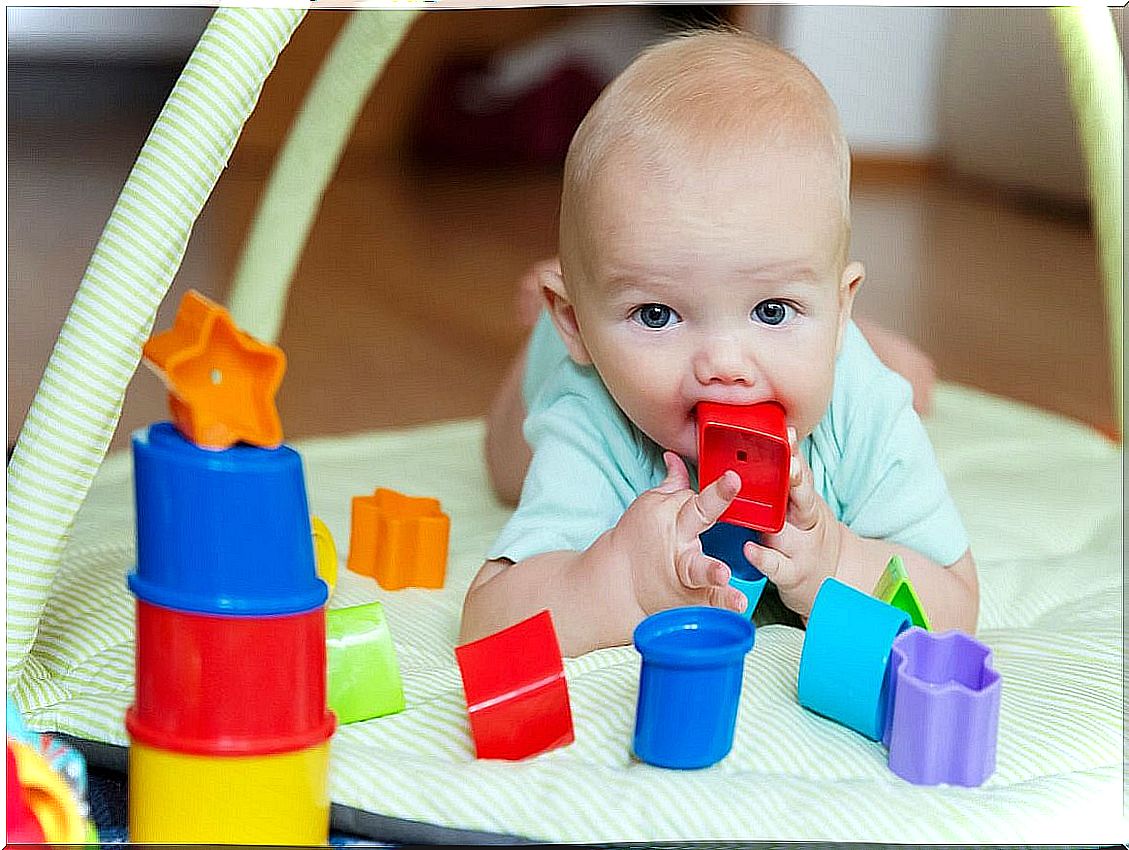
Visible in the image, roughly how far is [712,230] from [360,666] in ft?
0.92

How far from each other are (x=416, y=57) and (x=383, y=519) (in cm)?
263

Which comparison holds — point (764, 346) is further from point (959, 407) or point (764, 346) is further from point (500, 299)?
point (500, 299)

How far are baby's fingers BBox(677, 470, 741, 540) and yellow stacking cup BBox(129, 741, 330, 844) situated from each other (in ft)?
0.79

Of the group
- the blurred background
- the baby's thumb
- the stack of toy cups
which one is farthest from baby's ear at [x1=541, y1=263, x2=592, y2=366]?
the blurred background

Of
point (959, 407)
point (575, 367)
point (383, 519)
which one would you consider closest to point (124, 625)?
point (383, 519)

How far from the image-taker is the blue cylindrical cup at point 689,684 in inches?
25.3

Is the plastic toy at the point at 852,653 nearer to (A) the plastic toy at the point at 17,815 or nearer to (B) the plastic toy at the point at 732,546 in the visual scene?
(B) the plastic toy at the point at 732,546

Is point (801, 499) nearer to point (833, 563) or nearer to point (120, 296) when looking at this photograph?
point (833, 563)

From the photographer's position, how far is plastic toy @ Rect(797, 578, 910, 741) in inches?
27.4

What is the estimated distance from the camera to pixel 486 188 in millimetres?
3172

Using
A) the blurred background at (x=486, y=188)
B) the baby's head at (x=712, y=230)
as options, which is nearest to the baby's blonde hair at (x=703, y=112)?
the baby's head at (x=712, y=230)

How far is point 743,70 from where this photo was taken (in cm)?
79

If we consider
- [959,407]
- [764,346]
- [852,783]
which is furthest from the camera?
[959,407]

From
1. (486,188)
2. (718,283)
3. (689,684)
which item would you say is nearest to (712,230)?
(718,283)
